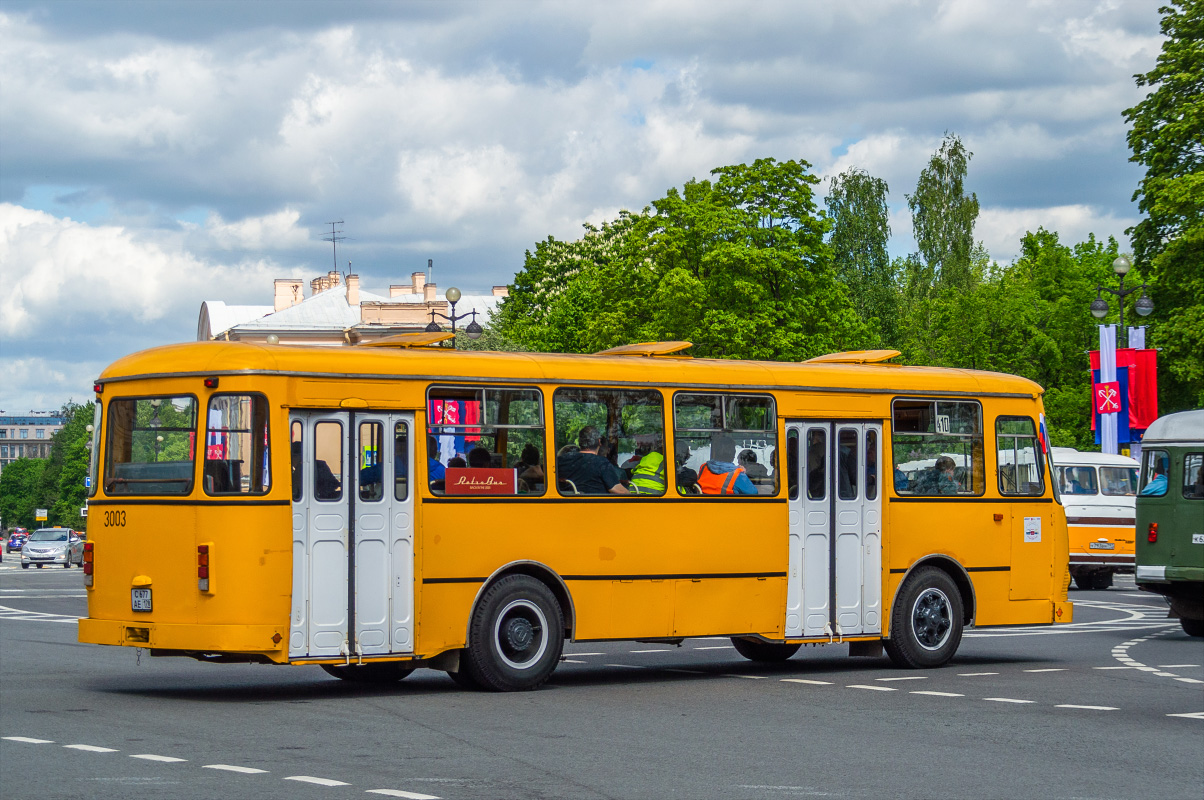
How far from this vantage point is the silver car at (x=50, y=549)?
224ft

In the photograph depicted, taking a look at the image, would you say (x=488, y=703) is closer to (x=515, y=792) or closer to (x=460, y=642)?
(x=460, y=642)

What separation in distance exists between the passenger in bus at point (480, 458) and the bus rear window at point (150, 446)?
2.28m

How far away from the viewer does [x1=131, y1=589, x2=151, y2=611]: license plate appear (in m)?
13.7

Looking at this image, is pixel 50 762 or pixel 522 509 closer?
pixel 50 762

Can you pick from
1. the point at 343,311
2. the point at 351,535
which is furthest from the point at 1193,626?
the point at 343,311

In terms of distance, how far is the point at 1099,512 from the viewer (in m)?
33.6

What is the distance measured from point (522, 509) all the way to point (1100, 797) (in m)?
6.41

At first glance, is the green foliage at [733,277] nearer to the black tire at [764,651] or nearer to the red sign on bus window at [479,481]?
the black tire at [764,651]

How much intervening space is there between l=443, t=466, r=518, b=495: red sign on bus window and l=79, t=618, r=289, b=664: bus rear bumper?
6.18ft

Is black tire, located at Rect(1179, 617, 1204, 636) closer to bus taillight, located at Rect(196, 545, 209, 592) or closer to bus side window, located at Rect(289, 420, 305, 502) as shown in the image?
bus side window, located at Rect(289, 420, 305, 502)

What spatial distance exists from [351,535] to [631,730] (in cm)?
312

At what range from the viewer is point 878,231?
77375 mm

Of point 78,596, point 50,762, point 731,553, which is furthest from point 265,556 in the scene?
point 78,596

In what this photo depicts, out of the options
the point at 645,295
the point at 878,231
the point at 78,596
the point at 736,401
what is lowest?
the point at 78,596
